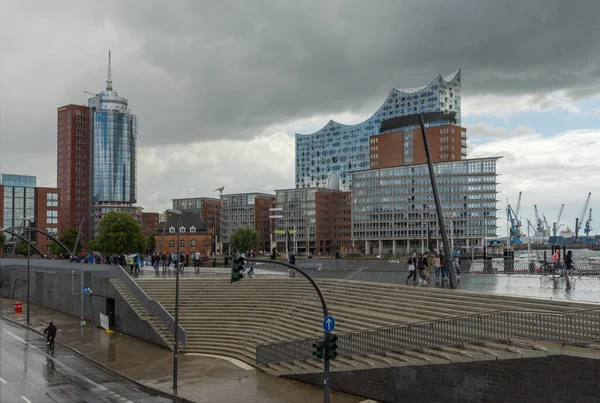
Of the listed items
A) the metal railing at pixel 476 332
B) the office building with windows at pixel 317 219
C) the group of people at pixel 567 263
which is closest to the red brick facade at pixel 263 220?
the office building with windows at pixel 317 219

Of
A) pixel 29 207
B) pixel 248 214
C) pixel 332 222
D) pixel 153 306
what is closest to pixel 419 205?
pixel 332 222

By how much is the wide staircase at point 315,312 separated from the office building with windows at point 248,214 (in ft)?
460

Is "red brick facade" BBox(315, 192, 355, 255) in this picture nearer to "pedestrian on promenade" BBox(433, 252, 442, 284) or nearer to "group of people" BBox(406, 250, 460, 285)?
"group of people" BBox(406, 250, 460, 285)

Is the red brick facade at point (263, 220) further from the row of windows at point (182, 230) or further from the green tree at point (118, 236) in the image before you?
the green tree at point (118, 236)

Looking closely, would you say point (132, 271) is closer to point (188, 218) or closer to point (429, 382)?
point (429, 382)

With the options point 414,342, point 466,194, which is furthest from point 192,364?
point 466,194

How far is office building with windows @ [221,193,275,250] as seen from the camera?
18300cm

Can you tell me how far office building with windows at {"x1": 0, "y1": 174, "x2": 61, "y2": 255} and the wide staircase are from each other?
469 ft

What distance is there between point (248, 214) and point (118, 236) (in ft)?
245

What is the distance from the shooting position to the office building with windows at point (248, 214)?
7205 inches

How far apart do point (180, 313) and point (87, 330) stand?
8.82 meters

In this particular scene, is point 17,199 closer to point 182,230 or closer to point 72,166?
point 72,166

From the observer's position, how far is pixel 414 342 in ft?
68.0

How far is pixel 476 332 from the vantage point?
19109 millimetres
